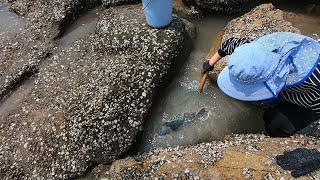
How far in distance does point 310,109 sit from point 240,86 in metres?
0.86

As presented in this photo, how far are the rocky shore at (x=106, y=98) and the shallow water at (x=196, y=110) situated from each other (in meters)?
Result: 0.18

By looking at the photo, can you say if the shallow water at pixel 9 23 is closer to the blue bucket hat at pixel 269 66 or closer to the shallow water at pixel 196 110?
the shallow water at pixel 196 110

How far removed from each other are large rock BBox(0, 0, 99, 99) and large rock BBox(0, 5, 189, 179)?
0.30 m

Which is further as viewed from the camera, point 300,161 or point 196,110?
point 196,110

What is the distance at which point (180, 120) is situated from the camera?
13.9 feet

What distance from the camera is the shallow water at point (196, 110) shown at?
4.09 metres

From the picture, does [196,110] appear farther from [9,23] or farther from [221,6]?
Answer: [9,23]

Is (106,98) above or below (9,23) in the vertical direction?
below

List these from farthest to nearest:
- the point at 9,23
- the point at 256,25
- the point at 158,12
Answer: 1. the point at 9,23
2. the point at 256,25
3. the point at 158,12

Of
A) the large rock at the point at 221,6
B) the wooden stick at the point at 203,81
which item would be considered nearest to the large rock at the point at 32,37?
the large rock at the point at 221,6

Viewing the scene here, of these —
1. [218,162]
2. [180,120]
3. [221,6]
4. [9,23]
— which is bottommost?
[180,120]

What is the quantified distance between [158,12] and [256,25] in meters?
1.42

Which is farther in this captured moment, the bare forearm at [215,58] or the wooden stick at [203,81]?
the wooden stick at [203,81]

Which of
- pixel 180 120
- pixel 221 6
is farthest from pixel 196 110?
pixel 221 6
